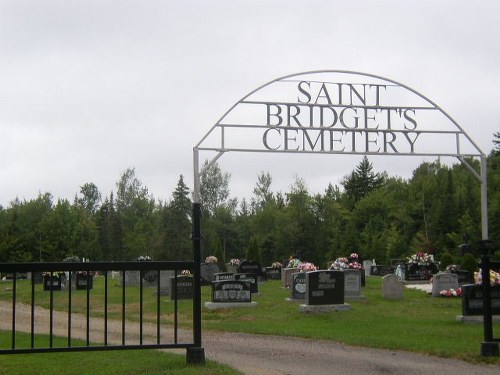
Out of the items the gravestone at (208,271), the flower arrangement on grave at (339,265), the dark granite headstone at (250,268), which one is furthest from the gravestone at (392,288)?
the dark granite headstone at (250,268)

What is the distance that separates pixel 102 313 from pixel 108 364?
12.7 metres

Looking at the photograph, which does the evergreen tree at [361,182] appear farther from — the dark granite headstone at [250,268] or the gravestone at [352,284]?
the gravestone at [352,284]

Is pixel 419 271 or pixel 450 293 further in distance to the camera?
pixel 419 271

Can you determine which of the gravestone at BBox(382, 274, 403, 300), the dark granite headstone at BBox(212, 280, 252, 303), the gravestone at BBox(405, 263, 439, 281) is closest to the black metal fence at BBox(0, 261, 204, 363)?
the dark granite headstone at BBox(212, 280, 252, 303)

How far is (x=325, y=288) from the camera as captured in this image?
808 inches

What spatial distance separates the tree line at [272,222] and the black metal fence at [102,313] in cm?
→ 2846

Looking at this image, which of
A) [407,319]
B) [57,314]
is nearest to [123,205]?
[57,314]

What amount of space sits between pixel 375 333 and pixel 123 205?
74846mm

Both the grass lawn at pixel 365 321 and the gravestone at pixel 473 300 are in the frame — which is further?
the gravestone at pixel 473 300

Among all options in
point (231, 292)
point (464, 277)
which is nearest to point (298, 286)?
point (231, 292)

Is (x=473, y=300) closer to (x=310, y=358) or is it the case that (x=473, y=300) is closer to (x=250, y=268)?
(x=310, y=358)

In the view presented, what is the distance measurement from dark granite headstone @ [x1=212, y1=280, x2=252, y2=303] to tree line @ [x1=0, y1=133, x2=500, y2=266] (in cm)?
3250

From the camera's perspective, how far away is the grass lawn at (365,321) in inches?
516

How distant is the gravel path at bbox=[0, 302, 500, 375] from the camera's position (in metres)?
10.2
